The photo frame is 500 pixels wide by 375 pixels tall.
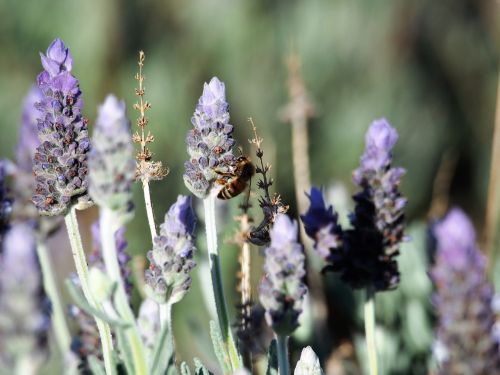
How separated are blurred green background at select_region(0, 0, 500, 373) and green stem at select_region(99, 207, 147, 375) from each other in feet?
5.44

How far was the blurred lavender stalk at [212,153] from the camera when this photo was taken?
995 millimetres

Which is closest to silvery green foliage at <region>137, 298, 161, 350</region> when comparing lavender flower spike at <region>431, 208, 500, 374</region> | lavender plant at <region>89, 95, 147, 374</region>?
lavender plant at <region>89, 95, 147, 374</region>

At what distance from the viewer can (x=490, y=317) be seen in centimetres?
82

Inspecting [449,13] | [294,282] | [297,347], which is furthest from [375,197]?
[449,13]

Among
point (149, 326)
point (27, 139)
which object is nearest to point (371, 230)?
point (149, 326)

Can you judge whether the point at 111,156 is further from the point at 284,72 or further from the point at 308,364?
the point at 284,72

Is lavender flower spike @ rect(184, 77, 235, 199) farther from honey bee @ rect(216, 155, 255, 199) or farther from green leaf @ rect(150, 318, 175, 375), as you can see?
green leaf @ rect(150, 318, 175, 375)

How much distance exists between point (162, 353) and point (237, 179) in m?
0.36

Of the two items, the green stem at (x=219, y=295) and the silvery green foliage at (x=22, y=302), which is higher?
the green stem at (x=219, y=295)

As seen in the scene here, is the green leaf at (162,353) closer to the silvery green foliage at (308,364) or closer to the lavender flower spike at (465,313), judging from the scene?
the silvery green foliage at (308,364)

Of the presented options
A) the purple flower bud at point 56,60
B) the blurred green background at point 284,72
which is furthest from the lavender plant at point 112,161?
the blurred green background at point 284,72

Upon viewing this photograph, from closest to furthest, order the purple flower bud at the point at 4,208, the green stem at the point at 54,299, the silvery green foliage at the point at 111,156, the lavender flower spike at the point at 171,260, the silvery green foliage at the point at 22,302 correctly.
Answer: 1. the silvery green foliage at the point at 22,302
2. the silvery green foliage at the point at 111,156
3. the lavender flower spike at the point at 171,260
4. the purple flower bud at the point at 4,208
5. the green stem at the point at 54,299

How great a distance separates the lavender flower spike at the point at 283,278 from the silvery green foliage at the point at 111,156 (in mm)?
178

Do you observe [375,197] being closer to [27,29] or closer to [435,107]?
[27,29]
